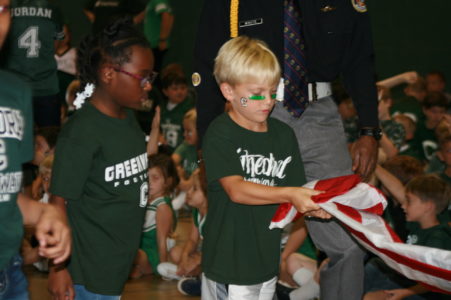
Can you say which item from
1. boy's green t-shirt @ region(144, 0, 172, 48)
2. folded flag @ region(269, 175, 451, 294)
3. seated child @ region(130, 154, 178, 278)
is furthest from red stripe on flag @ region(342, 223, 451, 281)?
boy's green t-shirt @ region(144, 0, 172, 48)

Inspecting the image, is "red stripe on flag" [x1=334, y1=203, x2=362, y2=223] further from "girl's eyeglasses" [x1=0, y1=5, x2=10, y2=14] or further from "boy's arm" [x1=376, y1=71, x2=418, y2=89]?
"boy's arm" [x1=376, y1=71, x2=418, y2=89]

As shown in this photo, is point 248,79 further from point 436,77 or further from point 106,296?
point 436,77

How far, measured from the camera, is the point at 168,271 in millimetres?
6973

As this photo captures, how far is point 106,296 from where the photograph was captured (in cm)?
378

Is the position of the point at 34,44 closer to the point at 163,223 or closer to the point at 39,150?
the point at 39,150

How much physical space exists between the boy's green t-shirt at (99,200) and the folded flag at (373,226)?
0.75 m

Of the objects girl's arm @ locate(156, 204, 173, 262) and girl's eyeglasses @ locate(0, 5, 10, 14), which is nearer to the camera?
girl's eyeglasses @ locate(0, 5, 10, 14)

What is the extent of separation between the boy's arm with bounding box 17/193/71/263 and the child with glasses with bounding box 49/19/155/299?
2.42 feet

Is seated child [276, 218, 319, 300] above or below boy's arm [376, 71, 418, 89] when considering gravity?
below

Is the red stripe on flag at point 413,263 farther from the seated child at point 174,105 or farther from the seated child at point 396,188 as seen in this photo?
the seated child at point 174,105

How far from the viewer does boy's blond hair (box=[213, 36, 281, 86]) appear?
370cm

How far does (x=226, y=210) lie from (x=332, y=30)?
1.46 meters

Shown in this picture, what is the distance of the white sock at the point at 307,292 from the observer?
5945 millimetres

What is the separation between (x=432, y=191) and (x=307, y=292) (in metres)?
1.25
